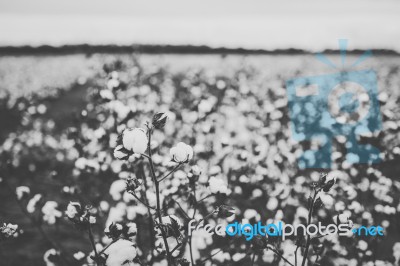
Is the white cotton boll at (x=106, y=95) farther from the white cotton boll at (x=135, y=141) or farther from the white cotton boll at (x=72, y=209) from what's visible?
the white cotton boll at (x=135, y=141)

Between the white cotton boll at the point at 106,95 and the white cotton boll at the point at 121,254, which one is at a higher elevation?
the white cotton boll at the point at 106,95

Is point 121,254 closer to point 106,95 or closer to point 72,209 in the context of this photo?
point 72,209

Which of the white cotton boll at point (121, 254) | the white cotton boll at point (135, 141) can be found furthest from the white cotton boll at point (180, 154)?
the white cotton boll at point (121, 254)

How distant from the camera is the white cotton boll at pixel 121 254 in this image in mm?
1663

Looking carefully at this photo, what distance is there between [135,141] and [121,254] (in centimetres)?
69

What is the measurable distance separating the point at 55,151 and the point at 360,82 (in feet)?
19.3

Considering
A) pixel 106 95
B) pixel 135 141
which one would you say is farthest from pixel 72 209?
pixel 106 95

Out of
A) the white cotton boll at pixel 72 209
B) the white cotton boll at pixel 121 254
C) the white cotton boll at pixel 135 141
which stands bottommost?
the white cotton boll at pixel 121 254

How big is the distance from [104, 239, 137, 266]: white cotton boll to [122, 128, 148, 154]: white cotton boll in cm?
62

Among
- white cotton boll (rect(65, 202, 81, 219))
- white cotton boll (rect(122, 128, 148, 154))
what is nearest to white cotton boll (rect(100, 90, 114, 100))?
white cotton boll (rect(65, 202, 81, 219))

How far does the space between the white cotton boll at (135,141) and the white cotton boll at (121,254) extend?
623 millimetres

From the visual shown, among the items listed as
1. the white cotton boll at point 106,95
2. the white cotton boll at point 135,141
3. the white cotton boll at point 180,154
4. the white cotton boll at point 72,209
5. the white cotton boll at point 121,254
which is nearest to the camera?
the white cotton boll at point 135,141

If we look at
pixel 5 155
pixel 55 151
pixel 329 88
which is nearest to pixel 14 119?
pixel 55 151

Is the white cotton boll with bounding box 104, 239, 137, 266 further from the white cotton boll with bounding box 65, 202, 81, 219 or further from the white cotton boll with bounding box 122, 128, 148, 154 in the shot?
the white cotton boll with bounding box 122, 128, 148, 154
